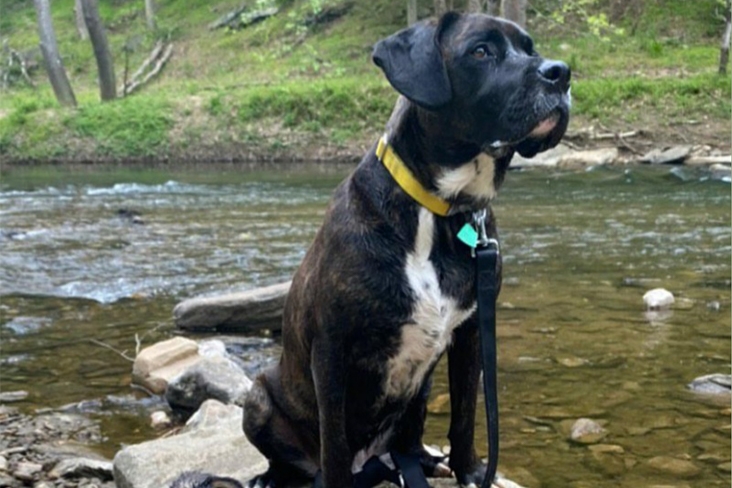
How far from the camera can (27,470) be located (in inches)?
187

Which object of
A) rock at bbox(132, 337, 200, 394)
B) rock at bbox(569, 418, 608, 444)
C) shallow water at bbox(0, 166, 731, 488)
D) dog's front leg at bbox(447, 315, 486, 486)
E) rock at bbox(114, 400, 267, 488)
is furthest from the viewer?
rock at bbox(132, 337, 200, 394)

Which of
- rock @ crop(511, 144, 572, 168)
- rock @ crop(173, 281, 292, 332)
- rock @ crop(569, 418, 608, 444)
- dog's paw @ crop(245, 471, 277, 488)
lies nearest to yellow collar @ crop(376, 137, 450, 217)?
dog's paw @ crop(245, 471, 277, 488)

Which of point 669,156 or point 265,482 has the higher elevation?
point 265,482

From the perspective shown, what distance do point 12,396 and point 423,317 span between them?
12.9 ft

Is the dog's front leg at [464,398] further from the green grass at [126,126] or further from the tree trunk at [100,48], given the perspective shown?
the tree trunk at [100,48]

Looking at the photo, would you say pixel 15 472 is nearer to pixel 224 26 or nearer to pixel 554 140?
pixel 554 140

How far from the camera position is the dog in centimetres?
317

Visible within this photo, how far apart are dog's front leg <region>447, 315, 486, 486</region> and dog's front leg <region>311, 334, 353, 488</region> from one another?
0.47 m

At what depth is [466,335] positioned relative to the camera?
138 inches

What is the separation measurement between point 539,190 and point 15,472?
12967mm

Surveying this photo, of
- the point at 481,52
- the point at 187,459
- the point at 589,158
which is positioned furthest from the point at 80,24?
the point at 481,52

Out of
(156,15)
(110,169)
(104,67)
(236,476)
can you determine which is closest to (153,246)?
(236,476)

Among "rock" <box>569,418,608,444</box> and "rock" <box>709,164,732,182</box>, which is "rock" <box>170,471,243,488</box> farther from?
"rock" <box>709,164,732,182</box>

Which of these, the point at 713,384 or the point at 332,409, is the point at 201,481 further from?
the point at 713,384
